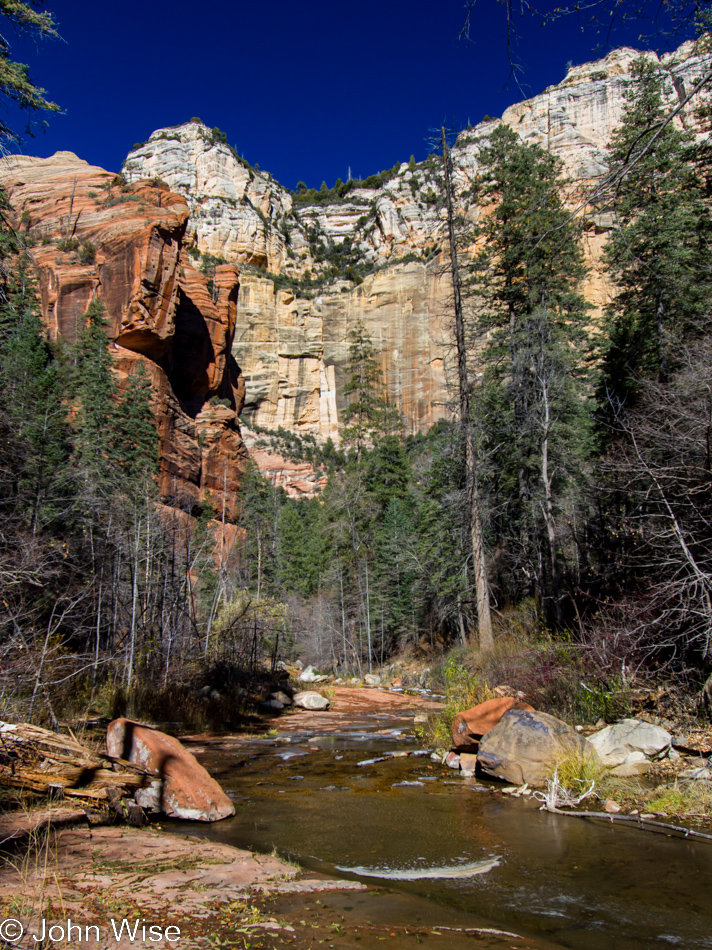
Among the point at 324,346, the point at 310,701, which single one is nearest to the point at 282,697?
the point at 310,701

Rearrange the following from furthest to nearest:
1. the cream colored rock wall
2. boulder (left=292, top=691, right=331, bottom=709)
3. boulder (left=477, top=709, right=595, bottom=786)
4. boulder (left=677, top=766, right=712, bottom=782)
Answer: the cream colored rock wall → boulder (left=292, top=691, right=331, bottom=709) → boulder (left=477, top=709, right=595, bottom=786) → boulder (left=677, top=766, right=712, bottom=782)

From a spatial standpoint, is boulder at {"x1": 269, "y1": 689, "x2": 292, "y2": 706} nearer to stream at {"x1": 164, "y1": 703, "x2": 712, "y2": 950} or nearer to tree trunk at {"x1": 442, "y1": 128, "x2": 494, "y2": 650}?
tree trunk at {"x1": 442, "y1": 128, "x2": 494, "y2": 650}

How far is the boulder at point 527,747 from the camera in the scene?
252 inches

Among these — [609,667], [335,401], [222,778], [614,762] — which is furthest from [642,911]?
[335,401]

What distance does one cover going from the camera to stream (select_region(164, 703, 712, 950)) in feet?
10.7

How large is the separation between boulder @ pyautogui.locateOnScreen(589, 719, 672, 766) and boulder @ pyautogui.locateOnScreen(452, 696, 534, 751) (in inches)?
40.4

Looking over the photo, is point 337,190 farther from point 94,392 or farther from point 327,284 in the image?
point 94,392

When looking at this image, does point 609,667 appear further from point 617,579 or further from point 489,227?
point 489,227

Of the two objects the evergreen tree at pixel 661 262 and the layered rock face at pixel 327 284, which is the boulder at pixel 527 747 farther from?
the layered rock face at pixel 327 284

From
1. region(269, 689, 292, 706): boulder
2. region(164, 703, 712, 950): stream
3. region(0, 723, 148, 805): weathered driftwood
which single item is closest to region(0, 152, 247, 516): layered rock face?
region(269, 689, 292, 706): boulder

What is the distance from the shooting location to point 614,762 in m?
6.47

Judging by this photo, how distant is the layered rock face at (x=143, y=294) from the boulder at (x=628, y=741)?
28.0 m

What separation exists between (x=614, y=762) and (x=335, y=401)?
65.6 m

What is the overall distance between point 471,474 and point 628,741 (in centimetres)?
923
